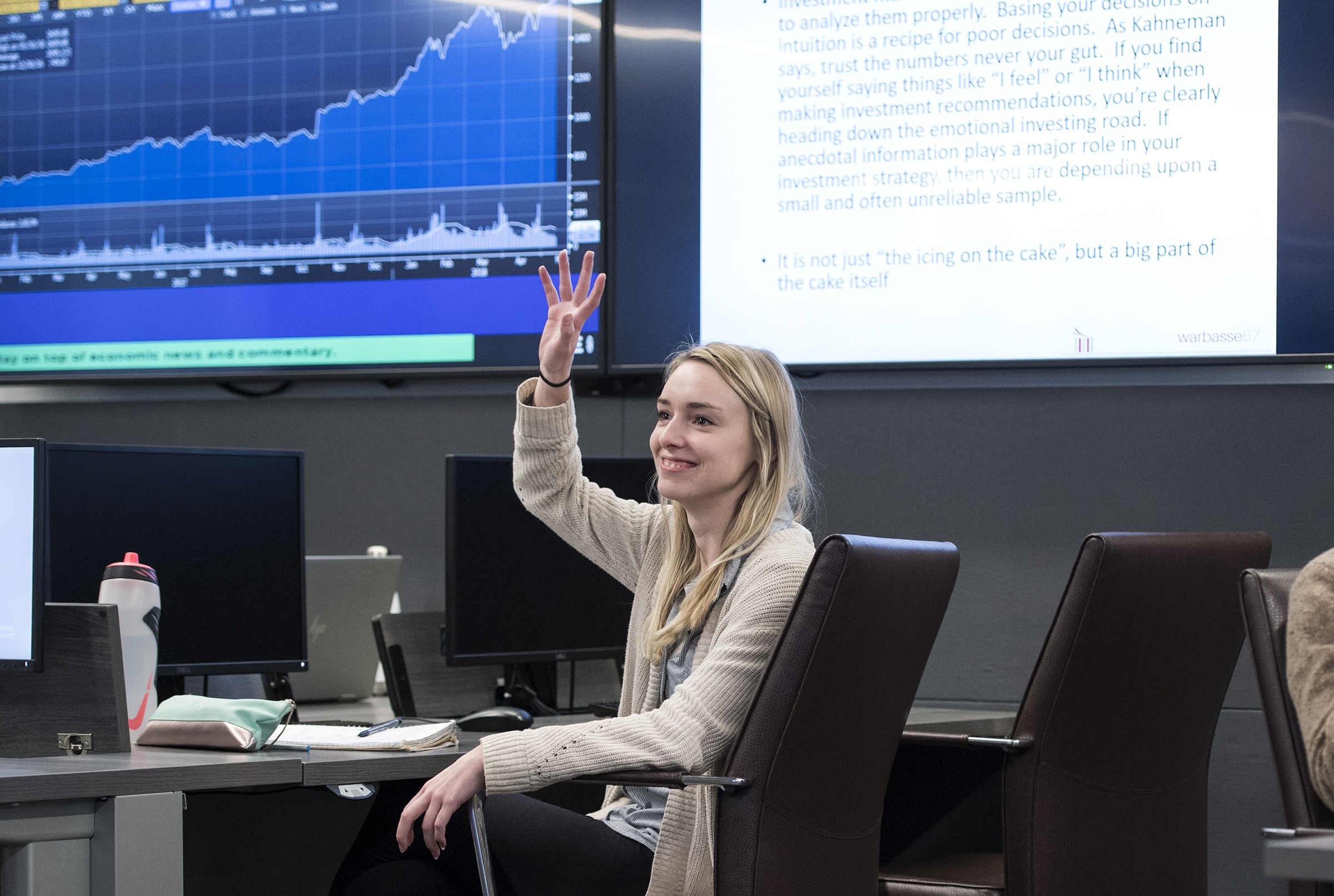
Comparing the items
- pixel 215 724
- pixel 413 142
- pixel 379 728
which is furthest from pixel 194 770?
pixel 413 142

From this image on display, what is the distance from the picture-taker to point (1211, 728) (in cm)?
225

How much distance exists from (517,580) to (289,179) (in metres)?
1.32

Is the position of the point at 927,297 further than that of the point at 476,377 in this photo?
No

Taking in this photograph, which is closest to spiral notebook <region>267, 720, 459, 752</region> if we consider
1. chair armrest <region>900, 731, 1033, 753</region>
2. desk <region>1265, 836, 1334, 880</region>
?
chair armrest <region>900, 731, 1033, 753</region>

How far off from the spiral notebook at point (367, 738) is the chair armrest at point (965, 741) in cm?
72

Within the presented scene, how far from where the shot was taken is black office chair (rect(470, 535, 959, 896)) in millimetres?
1711

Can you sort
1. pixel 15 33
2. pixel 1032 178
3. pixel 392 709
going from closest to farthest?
pixel 392 709 < pixel 1032 178 < pixel 15 33

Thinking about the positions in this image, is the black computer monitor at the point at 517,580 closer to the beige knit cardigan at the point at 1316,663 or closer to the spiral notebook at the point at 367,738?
the spiral notebook at the point at 367,738

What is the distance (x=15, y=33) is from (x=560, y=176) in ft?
4.98

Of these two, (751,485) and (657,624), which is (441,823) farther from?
(751,485)

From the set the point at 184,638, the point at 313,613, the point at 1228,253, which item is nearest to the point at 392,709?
the point at 313,613

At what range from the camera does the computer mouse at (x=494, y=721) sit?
2.45 meters

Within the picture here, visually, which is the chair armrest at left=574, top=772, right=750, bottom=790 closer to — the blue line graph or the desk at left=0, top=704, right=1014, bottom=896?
the desk at left=0, top=704, right=1014, bottom=896

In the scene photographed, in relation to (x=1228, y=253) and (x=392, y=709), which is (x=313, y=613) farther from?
(x=1228, y=253)
